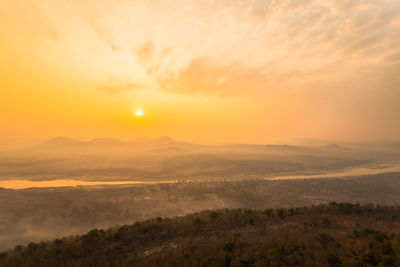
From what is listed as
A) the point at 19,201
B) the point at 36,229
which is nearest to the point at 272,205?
the point at 36,229

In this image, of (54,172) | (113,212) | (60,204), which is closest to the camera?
(113,212)

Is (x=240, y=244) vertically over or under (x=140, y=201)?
over

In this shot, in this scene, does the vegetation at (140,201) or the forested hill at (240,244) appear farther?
the vegetation at (140,201)

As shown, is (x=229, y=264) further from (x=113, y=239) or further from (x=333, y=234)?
(x=113, y=239)

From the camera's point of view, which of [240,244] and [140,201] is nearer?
[240,244]

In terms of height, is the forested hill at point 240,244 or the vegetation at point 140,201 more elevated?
the forested hill at point 240,244

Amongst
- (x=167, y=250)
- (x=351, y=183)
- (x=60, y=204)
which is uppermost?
(x=167, y=250)

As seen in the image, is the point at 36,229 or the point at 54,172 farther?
the point at 54,172

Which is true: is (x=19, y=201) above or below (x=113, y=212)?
above
